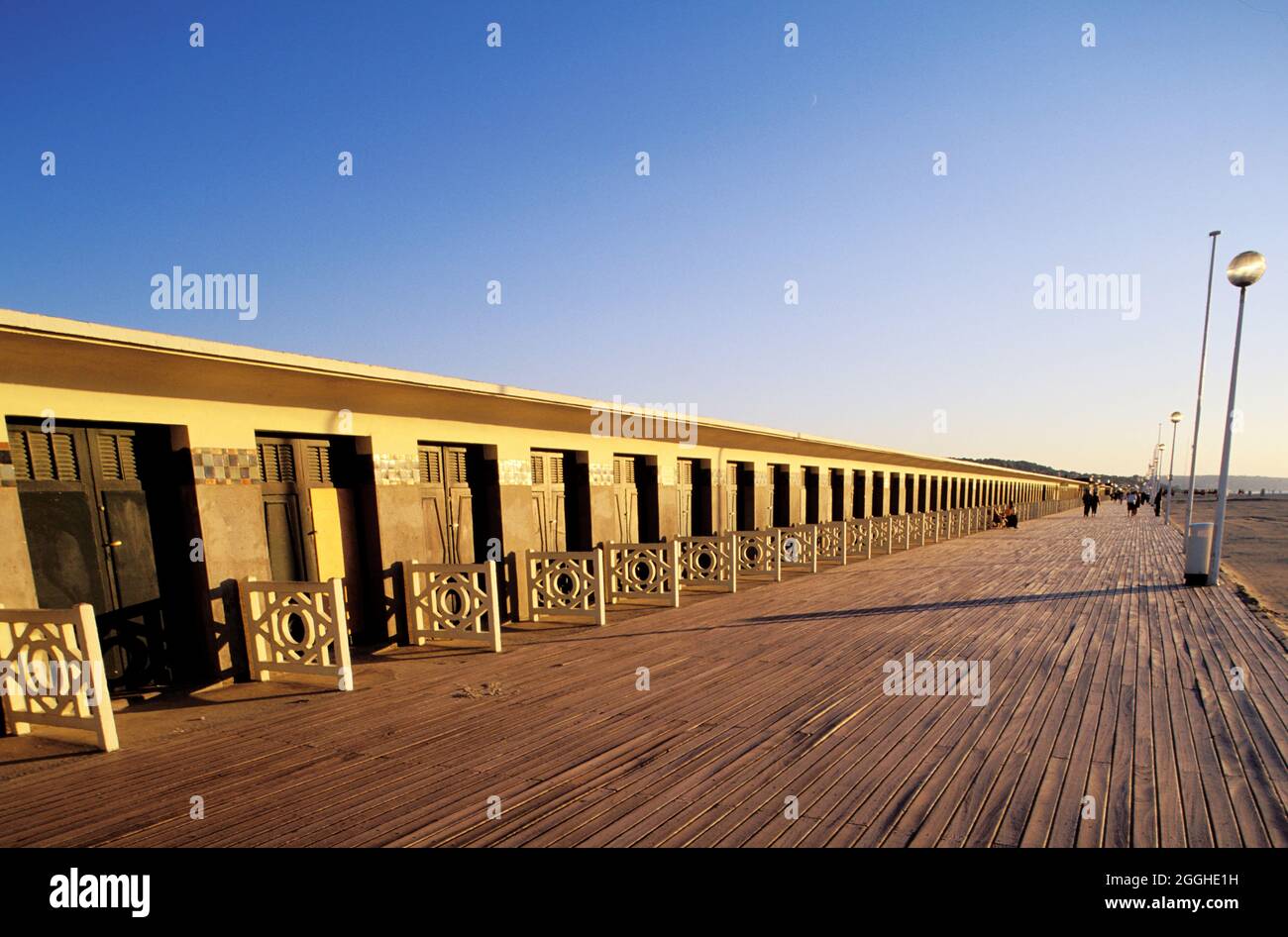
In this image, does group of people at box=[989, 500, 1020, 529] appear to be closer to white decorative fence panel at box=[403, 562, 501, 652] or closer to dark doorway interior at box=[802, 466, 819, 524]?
dark doorway interior at box=[802, 466, 819, 524]

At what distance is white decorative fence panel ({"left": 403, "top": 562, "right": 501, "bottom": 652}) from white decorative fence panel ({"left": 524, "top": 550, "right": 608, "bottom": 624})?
1.34 meters

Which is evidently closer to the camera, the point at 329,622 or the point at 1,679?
the point at 1,679

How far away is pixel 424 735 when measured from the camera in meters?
4.70

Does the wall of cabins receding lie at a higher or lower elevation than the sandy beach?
higher

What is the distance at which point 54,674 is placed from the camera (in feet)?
15.4

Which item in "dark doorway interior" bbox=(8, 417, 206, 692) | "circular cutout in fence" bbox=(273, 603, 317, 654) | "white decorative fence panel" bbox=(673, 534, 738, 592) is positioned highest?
"dark doorway interior" bbox=(8, 417, 206, 692)

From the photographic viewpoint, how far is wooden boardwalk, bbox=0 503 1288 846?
10.8 feet

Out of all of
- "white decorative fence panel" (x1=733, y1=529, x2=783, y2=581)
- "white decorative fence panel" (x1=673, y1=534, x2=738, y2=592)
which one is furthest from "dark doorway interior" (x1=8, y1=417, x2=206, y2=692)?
"white decorative fence panel" (x1=733, y1=529, x2=783, y2=581)

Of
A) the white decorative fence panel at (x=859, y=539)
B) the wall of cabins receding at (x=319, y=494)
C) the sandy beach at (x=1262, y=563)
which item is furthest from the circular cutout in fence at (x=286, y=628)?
the white decorative fence panel at (x=859, y=539)

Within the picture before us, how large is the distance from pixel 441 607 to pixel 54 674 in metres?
3.69

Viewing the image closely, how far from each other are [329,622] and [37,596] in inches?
94.7

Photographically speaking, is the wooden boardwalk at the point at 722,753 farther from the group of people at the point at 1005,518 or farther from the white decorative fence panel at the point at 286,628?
the group of people at the point at 1005,518
